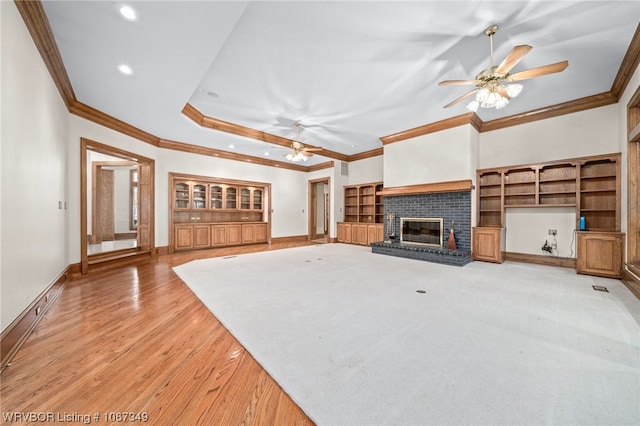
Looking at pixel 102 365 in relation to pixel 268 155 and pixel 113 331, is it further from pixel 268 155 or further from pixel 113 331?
pixel 268 155

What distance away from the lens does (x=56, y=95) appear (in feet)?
11.0

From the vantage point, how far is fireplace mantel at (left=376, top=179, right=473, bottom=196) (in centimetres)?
528

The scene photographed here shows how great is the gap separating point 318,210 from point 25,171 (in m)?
8.66

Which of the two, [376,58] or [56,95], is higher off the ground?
[376,58]

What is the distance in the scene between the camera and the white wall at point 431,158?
5.35 meters

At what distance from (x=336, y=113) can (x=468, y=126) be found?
2936mm

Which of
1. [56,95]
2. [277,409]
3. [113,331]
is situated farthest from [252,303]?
[56,95]

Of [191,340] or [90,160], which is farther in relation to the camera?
[90,160]

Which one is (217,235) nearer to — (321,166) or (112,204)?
(112,204)

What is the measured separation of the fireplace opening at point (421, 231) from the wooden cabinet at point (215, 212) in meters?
4.75

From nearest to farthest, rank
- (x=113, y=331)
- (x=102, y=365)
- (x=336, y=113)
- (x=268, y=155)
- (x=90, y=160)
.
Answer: (x=102, y=365) → (x=113, y=331) → (x=336, y=113) → (x=90, y=160) → (x=268, y=155)

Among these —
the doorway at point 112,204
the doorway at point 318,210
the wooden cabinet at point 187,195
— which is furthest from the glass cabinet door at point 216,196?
the doorway at point 318,210

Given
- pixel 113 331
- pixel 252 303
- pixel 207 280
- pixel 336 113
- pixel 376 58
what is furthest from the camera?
pixel 336 113

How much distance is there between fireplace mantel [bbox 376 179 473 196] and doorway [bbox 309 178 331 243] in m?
3.08
